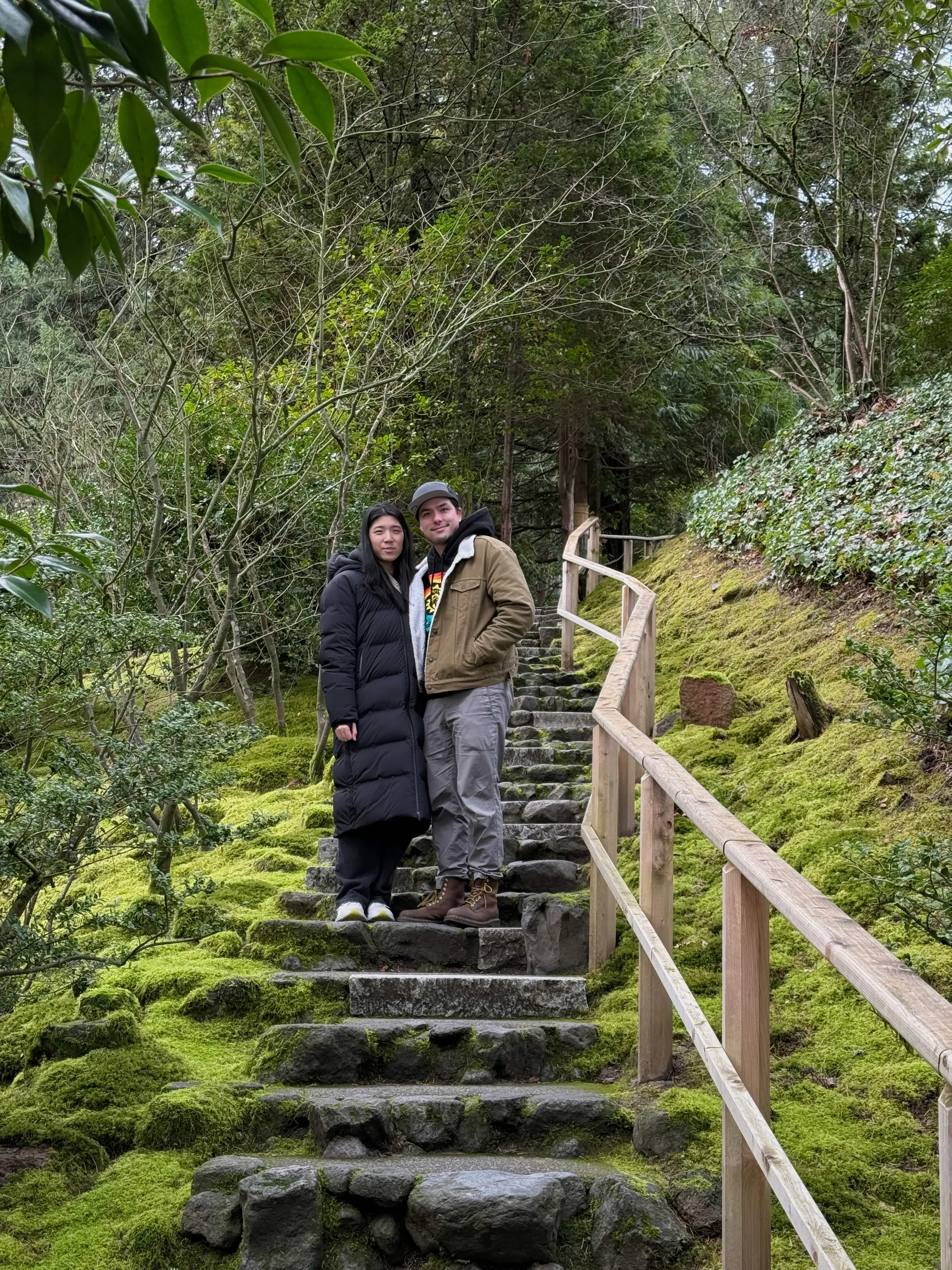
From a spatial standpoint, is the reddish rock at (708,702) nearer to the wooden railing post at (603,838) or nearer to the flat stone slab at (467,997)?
the wooden railing post at (603,838)

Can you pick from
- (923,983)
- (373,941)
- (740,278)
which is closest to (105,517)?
(373,941)

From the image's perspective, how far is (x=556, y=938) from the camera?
4348 mm

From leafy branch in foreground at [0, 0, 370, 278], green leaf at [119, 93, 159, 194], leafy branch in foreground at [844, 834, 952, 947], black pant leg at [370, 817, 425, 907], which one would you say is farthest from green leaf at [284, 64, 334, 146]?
black pant leg at [370, 817, 425, 907]

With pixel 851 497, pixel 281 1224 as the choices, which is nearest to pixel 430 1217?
pixel 281 1224

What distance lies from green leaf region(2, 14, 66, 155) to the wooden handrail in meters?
1.27

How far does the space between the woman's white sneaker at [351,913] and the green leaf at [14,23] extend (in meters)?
4.10

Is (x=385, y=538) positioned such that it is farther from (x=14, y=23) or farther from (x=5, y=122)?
(x=14, y=23)

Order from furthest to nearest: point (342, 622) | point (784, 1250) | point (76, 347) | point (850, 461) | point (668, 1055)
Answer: point (76, 347) → point (850, 461) → point (342, 622) → point (668, 1055) → point (784, 1250)

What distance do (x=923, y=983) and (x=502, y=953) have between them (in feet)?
9.71

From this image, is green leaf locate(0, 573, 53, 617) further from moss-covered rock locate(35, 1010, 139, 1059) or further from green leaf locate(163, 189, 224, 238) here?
moss-covered rock locate(35, 1010, 139, 1059)

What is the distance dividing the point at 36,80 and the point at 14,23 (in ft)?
0.10

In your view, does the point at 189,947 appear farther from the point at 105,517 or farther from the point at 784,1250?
the point at 105,517

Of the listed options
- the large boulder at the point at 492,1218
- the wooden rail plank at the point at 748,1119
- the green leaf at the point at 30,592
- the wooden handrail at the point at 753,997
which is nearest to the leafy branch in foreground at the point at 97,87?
the green leaf at the point at 30,592

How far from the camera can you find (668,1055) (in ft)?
11.1
